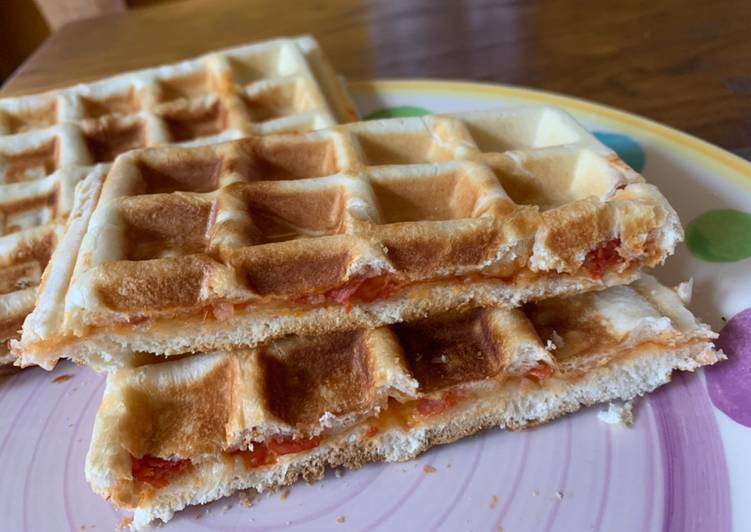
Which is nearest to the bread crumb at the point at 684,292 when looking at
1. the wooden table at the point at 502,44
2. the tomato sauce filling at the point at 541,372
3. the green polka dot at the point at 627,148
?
the tomato sauce filling at the point at 541,372

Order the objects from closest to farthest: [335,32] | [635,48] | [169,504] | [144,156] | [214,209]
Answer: [169,504], [214,209], [144,156], [635,48], [335,32]

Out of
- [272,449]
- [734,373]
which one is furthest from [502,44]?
[272,449]

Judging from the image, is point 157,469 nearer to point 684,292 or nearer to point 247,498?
point 247,498

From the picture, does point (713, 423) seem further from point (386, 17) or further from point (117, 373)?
point (386, 17)

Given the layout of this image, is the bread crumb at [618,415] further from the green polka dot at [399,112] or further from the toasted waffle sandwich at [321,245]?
the green polka dot at [399,112]

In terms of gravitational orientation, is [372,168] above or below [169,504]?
above

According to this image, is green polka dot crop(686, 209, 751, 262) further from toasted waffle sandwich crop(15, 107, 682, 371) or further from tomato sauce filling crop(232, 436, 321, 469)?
tomato sauce filling crop(232, 436, 321, 469)

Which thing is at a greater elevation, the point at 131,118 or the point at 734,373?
the point at 131,118

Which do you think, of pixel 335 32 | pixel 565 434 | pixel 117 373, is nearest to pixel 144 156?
pixel 117 373
